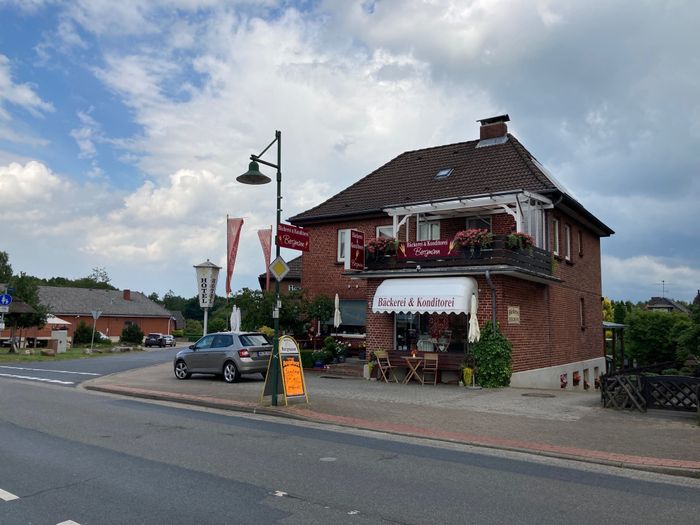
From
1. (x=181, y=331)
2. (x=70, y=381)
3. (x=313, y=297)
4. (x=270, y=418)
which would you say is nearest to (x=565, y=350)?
(x=313, y=297)

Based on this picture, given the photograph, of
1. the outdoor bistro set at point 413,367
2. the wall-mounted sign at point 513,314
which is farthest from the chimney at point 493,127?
the outdoor bistro set at point 413,367

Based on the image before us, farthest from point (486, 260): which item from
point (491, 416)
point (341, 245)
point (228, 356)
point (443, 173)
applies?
point (341, 245)

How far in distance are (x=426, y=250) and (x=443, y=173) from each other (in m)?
6.32

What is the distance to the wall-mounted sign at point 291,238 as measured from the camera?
43.7 feet

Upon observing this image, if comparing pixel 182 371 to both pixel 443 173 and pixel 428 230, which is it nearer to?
pixel 428 230

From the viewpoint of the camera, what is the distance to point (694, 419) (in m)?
11.5

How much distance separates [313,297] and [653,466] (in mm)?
18301

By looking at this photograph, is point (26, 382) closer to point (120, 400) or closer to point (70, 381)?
point (70, 381)

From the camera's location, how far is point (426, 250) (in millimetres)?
19250

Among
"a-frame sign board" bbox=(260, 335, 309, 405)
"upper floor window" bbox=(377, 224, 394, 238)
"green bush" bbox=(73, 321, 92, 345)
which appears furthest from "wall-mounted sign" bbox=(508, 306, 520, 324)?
"green bush" bbox=(73, 321, 92, 345)

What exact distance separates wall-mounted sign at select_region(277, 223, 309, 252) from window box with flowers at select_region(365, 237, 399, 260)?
6.26 meters

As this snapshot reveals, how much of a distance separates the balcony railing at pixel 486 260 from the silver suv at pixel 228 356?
15.2ft

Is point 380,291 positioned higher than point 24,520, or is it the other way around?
point 380,291

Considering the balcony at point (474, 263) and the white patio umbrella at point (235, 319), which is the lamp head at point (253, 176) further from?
the white patio umbrella at point (235, 319)
